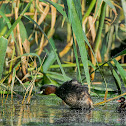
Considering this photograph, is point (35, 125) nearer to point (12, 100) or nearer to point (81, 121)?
point (81, 121)

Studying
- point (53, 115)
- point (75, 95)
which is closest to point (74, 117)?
point (53, 115)

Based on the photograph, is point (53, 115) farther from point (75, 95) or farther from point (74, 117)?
point (75, 95)

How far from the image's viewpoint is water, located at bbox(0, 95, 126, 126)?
2398 mm

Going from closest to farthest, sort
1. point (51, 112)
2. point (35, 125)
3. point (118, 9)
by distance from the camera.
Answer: point (35, 125), point (51, 112), point (118, 9)

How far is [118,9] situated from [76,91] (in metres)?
1.98

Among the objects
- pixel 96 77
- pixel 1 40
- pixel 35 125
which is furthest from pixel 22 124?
pixel 96 77

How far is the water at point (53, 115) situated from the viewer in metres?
2.40

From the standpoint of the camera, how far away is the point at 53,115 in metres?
2.65

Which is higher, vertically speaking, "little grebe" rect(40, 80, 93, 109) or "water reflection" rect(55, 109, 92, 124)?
"little grebe" rect(40, 80, 93, 109)

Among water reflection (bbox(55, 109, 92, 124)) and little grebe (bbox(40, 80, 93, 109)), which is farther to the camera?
little grebe (bbox(40, 80, 93, 109))

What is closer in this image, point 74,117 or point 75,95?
→ point 74,117

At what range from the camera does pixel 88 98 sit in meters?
2.99

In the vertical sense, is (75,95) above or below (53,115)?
above

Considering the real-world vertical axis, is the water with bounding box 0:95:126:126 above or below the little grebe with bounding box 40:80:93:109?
below
